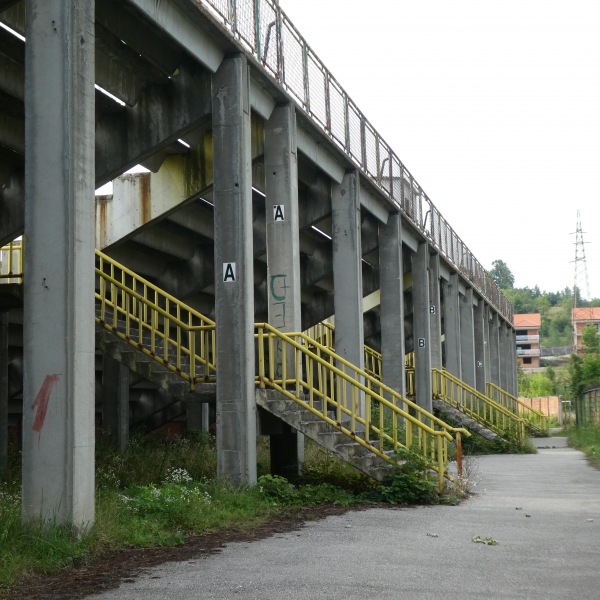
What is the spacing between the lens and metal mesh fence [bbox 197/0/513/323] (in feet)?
46.4

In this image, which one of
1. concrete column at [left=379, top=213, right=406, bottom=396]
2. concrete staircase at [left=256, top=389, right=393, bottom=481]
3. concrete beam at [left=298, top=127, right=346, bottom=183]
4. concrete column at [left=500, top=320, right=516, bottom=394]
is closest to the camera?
concrete staircase at [left=256, top=389, right=393, bottom=481]

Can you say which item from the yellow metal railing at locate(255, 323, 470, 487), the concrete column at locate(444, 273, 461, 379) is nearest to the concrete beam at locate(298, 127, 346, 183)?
the yellow metal railing at locate(255, 323, 470, 487)

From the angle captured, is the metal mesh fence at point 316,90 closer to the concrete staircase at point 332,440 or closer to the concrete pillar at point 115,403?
the concrete staircase at point 332,440

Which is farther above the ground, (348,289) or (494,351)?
(494,351)

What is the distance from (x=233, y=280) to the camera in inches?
520

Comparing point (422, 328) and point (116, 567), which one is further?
point (422, 328)

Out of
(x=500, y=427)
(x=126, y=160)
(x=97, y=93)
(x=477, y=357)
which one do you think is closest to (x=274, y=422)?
(x=126, y=160)

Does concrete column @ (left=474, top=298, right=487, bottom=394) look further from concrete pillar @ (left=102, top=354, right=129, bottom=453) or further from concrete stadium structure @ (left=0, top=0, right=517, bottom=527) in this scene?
concrete pillar @ (left=102, top=354, right=129, bottom=453)

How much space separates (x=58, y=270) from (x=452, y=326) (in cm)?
2633

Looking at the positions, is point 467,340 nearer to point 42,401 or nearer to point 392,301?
point 392,301

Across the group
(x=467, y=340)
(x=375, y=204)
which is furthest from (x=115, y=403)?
(x=467, y=340)

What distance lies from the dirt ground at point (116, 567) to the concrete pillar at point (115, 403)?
7.93 m

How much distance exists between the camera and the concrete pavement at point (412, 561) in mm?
7055

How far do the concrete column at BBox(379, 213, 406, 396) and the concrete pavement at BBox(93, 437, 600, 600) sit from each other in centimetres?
1050
